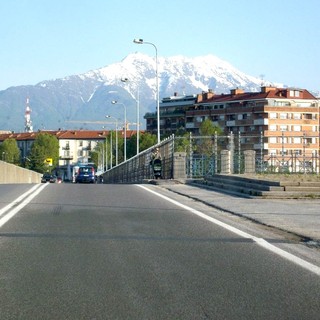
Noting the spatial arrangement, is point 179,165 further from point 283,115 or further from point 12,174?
point 283,115

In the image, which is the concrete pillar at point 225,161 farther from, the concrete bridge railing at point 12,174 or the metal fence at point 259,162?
the concrete bridge railing at point 12,174

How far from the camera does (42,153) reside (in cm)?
16825

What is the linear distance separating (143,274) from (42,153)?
16118 cm

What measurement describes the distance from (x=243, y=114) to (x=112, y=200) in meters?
100

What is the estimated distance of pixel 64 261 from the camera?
410 inches

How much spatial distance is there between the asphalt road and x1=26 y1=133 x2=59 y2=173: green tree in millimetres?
150922

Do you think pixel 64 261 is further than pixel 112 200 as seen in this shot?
Answer: No

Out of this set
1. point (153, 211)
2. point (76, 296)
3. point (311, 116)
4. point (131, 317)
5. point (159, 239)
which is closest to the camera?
point (131, 317)

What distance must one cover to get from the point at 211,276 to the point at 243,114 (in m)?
113

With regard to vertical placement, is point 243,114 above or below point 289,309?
above

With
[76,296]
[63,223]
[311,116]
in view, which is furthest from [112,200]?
[311,116]

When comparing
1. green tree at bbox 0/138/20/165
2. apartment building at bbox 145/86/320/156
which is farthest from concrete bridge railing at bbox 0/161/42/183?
green tree at bbox 0/138/20/165

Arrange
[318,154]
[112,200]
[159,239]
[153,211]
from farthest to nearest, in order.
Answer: [318,154], [112,200], [153,211], [159,239]

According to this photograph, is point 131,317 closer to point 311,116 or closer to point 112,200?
point 112,200
